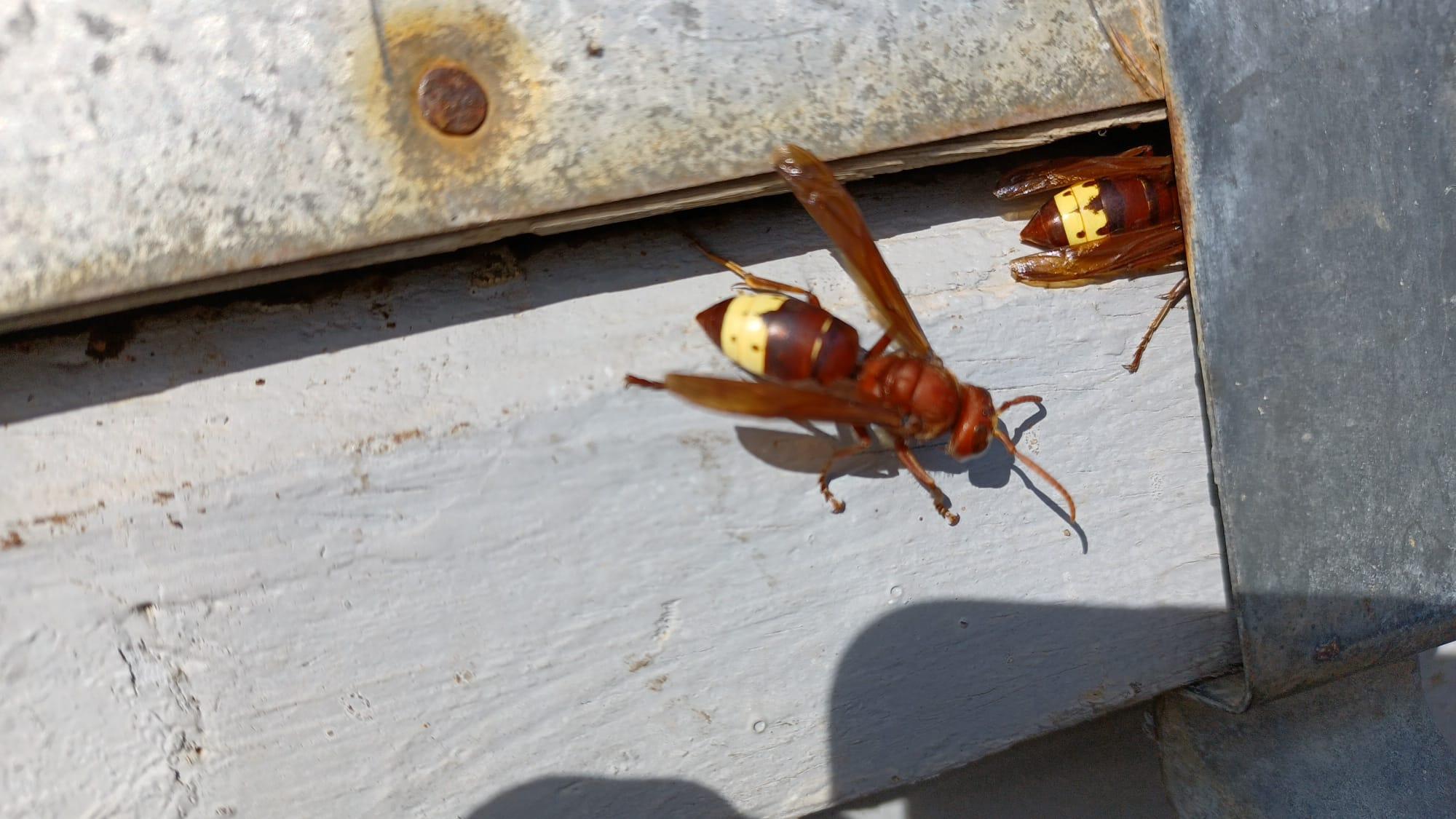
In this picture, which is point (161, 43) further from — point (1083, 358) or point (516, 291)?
point (1083, 358)

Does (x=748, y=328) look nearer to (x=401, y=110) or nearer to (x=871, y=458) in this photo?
(x=871, y=458)

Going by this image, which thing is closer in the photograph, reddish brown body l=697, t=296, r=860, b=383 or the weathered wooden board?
the weathered wooden board

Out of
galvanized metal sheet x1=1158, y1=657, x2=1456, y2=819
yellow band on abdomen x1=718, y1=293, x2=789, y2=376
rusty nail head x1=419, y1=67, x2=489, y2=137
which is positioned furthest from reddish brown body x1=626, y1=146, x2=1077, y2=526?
galvanized metal sheet x1=1158, y1=657, x2=1456, y2=819

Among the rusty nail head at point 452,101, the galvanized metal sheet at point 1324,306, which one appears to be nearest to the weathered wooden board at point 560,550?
the galvanized metal sheet at point 1324,306

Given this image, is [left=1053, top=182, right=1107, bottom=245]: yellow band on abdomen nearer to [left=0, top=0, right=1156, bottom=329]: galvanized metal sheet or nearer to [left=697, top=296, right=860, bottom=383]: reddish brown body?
[left=0, top=0, right=1156, bottom=329]: galvanized metal sheet

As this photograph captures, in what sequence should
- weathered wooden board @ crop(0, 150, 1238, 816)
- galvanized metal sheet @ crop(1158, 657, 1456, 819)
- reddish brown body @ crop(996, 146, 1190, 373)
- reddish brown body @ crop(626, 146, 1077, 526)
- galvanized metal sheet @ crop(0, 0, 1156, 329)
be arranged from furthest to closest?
1. galvanized metal sheet @ crop(1158, 657, 1456, 819)
2. reddish brown body @ crop(996, 146, 1190, 373)
3. reddish brown body @ crop(626, 146, 1077, 526)
4. weathered wooden board @ crop(0, 150, 1238, 816)
5. galvanized metal sheet @ crop(0, 0, 1156, 329)

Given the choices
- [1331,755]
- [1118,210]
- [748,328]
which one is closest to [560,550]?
[748,328]

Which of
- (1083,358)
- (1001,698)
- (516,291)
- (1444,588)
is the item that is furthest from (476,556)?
(1444,588)
